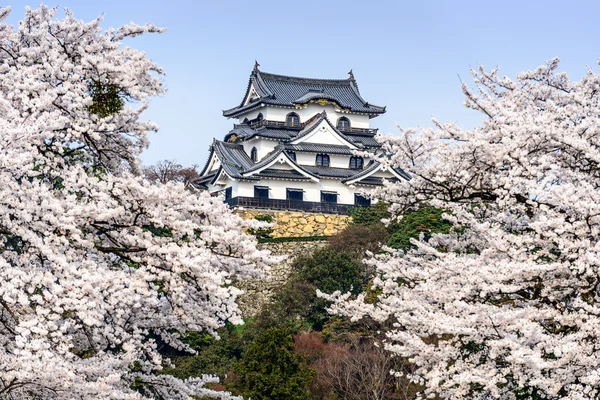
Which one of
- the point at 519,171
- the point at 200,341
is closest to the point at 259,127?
the point at 200,341

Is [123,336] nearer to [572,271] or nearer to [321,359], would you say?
[572,271]

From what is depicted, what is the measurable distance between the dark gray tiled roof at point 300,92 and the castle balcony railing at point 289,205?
6891 millimetres

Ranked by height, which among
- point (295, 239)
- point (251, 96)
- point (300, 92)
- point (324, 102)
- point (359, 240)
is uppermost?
point (300, 92)

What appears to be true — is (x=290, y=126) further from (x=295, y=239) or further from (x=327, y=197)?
(x=295, y=239)

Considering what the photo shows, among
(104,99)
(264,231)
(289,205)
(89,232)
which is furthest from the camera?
(289,205)

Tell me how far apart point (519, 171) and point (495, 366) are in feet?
6.92

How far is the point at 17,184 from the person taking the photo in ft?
26.7

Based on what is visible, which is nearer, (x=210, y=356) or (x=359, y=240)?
(x=210, y=356)

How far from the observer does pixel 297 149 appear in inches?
1775

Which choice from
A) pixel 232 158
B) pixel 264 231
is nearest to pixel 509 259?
pixel 264 231

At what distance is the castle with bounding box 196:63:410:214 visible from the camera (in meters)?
43.8

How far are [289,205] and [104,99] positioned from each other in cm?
3351

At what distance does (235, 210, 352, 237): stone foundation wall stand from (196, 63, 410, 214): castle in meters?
0.44

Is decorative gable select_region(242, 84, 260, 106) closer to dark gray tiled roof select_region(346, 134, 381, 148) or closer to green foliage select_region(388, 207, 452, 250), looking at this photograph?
dark gray tiled roof select_region(346, 134, 381, 148)
